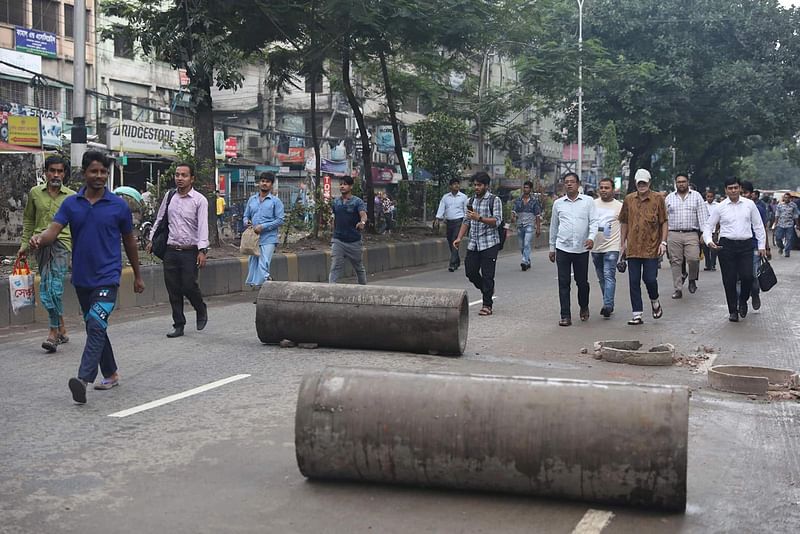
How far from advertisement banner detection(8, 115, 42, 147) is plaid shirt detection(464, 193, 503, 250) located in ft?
49.8

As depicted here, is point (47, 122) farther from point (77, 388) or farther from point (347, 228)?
point (77, 388)

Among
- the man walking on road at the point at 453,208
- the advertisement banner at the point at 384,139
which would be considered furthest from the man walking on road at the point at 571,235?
the advertisement banner at the point at 384,139

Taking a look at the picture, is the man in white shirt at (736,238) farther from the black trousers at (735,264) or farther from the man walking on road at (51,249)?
the man walking on road at (51,249)

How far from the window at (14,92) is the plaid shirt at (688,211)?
25.2 metres

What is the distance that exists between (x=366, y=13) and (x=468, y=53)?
4.41 meters

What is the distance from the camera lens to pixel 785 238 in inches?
1123

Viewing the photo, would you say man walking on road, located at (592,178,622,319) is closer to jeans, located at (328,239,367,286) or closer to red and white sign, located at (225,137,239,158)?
jeans, located at (328,239,367,286)

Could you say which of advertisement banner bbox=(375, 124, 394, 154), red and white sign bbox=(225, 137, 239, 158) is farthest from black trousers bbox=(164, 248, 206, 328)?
advertisement banner bbox=(375, 124, 394, 154)

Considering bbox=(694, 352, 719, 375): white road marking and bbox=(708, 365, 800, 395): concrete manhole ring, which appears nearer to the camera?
bbox=(708, 365, 800, 395): concrete manhole ring

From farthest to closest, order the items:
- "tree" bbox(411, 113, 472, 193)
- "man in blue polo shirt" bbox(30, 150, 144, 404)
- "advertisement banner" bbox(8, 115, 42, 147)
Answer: "tree" bbox(411, 113, 472, 193), "advertisement banner" bbox(8, 115, 42, 147), "man in blue polo shirt" bbox(30, 150, 144, 404)

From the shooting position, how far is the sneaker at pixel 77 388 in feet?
22.5

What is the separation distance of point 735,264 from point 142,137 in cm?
2690

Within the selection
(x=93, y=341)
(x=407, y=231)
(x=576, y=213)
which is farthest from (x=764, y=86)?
(x=93, y=341)

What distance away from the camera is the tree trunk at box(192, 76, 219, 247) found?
17.4 metres
